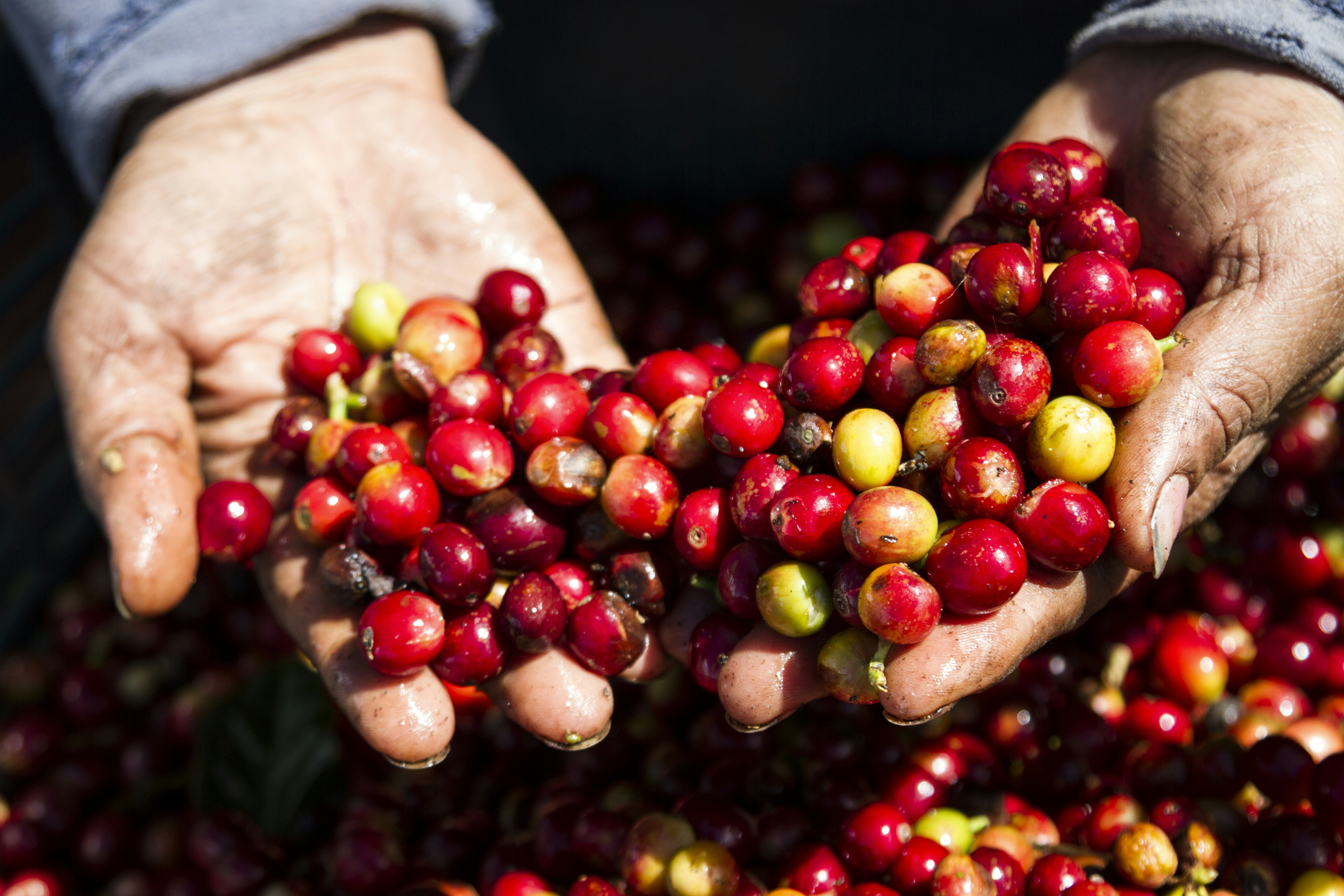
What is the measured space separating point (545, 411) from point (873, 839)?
1958mm

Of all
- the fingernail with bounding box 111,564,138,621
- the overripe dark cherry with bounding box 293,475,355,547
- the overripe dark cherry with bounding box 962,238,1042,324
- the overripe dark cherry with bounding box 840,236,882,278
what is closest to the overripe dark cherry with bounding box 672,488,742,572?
the overripe dark cherry with bounding box 962,238,1042,324

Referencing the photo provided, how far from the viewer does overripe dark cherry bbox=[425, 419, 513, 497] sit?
3.69m

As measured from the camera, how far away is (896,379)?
3.44 meters

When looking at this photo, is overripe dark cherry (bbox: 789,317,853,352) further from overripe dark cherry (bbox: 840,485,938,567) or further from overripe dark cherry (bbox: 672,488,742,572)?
overripe dark cherry (bbox: 840,485,938,567)

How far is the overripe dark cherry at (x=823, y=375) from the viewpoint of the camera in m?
3.41

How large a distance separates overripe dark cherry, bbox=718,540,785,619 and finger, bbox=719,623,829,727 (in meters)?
0.10

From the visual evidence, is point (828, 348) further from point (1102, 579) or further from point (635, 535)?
point (1102, 579)

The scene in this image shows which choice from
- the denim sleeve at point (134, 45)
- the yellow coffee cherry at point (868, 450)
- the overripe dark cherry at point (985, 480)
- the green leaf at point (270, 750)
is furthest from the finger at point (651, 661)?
the denim sleeve at point (134, 45)

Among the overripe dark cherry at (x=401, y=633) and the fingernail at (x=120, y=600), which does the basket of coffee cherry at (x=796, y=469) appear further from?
the fingernail at (x=120, y=600)

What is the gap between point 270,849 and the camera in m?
4.70

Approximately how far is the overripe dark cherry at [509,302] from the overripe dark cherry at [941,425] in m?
1.94

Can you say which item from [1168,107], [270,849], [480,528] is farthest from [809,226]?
[270,849]

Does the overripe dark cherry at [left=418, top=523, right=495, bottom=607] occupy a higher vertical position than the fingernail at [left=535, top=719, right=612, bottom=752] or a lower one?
higher

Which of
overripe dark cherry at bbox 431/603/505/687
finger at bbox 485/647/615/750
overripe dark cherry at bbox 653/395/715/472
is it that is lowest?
finger at bbox 485/647/615/750
